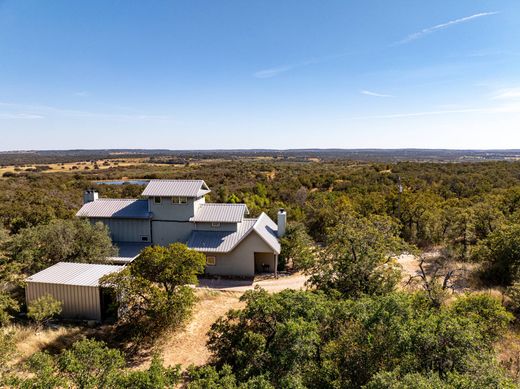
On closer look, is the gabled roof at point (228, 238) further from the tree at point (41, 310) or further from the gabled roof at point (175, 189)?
the tree at point (41, 310)

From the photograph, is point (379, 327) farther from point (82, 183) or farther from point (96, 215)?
point (82, 183)

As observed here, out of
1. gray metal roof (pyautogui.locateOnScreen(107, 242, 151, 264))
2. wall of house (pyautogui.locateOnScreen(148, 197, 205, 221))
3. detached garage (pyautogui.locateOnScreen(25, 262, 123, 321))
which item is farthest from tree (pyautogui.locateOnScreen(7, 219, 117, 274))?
wall of house (pyautogui.locateOnScreen(148, 197, 205, 221))

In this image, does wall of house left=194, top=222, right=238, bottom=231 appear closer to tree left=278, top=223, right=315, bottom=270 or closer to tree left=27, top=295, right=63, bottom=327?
tree left=278, top=223, right=315, bottom=270

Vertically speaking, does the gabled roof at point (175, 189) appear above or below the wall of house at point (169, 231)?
above

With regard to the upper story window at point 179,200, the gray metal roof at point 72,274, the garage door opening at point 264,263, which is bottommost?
the garage door opening at point 264,263

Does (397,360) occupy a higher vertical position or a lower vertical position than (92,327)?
higher

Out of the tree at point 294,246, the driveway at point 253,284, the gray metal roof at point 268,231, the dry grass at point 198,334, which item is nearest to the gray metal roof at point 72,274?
the dry grass at point 198,334

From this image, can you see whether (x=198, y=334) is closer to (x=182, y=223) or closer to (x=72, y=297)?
(x=72, y=297)

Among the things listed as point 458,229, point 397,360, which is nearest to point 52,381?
point 397,360

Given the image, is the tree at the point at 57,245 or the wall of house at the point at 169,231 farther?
the wall of house at the point at 169,231
